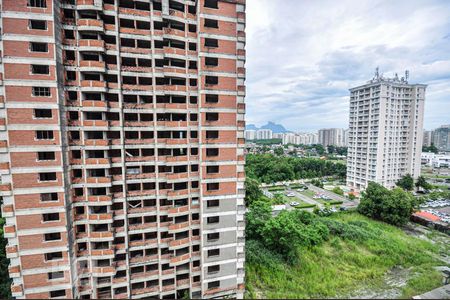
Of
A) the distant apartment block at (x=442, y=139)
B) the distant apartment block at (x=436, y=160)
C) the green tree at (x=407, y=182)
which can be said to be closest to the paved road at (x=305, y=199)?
the green tree at (x=407, y=182)

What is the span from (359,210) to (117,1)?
165 feet

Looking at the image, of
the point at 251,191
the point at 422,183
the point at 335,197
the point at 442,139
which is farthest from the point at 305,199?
the point at 442,139

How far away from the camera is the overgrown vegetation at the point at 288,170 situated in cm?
6800

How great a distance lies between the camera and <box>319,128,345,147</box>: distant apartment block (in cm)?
17995

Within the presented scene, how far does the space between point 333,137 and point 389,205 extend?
168 metres

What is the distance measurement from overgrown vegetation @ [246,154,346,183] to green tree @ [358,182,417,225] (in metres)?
30.2

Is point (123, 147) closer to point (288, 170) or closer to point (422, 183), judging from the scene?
point (288, 170)

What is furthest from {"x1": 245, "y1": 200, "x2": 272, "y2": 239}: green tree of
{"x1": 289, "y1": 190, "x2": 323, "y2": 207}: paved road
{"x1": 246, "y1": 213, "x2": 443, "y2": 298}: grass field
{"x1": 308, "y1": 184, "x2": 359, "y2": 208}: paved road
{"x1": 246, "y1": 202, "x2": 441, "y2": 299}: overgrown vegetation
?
{"x1": 308, "y1": 184, "x2": 359, "y2": 208}: paved road

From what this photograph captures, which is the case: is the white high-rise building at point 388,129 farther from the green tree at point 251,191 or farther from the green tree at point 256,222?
the green tree at point 256,222

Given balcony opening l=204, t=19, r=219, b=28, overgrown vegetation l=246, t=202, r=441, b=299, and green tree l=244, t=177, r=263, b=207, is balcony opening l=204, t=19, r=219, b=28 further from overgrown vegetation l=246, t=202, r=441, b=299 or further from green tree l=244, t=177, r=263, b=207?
green tree l=244, t=177, r=263, b=207

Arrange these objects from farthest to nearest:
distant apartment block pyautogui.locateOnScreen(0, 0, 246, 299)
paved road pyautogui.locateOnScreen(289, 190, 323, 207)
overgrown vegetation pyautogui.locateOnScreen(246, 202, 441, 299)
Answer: paved road pyautogui.locateOnScreen(289, 190, 323, 207)
overgrown vegetation pyautogui.locateOnScreen(246, 202, 441, 299)
distant apartment block pyautogui.locateOnScreen(0, 0, 246, 299)

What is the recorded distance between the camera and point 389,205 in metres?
35.0

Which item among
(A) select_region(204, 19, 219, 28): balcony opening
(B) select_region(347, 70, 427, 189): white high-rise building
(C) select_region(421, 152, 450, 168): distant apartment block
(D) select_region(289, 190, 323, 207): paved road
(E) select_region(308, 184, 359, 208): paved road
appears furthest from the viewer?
(C) select_region(421, 152, 450, 168): distant apartment block

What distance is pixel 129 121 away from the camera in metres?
16.3
